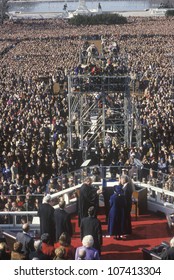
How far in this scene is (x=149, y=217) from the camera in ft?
37.5

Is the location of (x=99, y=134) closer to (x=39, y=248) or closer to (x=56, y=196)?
(x=56, y=196)

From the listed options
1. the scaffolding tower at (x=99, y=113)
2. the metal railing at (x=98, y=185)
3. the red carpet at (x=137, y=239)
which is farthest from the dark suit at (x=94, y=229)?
the scaffolding tower at (x=99, y=113)

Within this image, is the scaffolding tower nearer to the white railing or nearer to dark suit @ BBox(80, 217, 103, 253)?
the white railing

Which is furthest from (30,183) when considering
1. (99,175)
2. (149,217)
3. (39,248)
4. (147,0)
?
(147,0)

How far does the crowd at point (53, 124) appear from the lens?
48.5ft

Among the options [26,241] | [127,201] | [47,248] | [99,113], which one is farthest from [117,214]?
[99,113]

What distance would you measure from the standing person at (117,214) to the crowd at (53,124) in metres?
1.42

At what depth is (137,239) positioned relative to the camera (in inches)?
405

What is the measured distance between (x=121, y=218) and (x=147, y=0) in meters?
155

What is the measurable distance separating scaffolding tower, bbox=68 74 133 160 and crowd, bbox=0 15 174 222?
0.36 meters

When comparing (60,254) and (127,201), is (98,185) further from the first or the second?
(60,254)

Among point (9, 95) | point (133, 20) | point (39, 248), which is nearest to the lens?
point (39, 248)

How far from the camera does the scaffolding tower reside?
66.0 ft

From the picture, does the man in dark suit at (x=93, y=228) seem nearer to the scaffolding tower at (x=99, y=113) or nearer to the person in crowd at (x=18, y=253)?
the person in crowd at (x=18, y=253)
